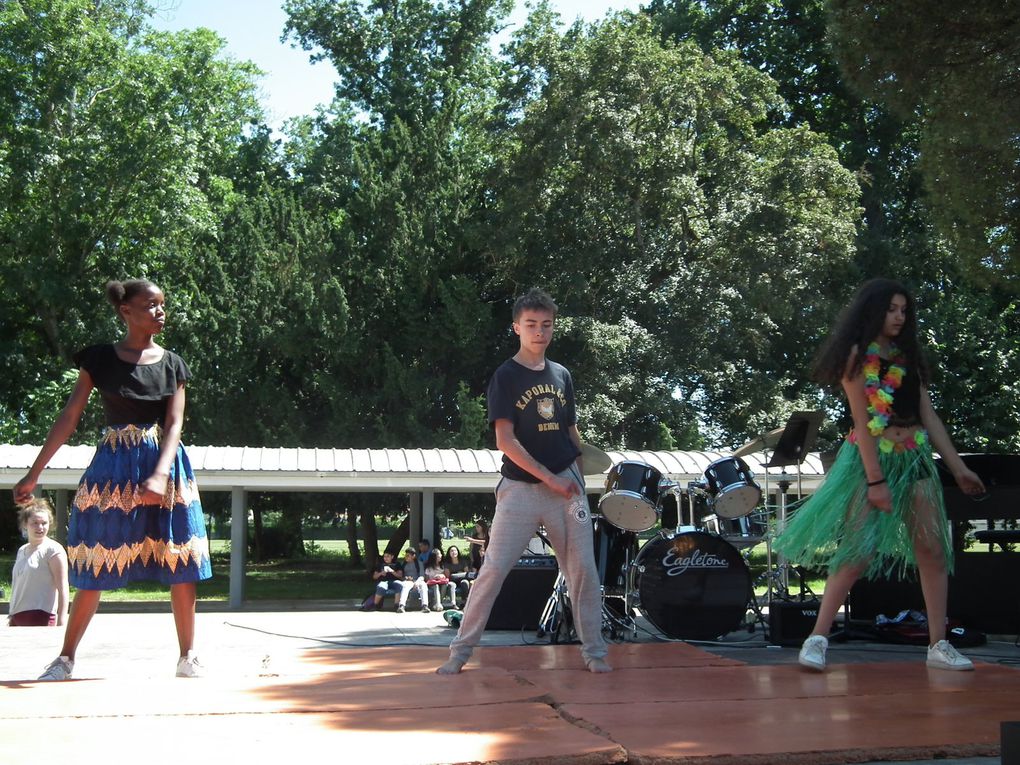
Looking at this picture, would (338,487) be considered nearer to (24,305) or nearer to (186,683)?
(186,683)

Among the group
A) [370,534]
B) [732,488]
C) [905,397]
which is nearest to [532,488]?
[905,397]

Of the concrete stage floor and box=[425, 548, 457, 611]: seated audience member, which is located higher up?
the concrete stage floor

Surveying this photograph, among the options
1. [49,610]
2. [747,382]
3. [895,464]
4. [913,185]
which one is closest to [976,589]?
[895,464]

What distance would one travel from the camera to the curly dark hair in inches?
207

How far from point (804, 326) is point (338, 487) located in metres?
12.2

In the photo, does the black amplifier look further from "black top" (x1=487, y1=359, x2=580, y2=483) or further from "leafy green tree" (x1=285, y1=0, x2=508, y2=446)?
"leafy green tree" (x1=285, y1=0, x2=508, y2=446)

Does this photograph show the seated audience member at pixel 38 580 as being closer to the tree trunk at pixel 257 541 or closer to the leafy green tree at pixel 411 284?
the leafy green tree at pixel 411 284

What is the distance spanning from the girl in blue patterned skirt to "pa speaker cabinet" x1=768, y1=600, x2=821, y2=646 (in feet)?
11.8

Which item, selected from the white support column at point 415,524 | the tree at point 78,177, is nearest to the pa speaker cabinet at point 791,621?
the white support column at point 415,524

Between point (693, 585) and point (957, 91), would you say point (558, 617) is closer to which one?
point (693, 585)

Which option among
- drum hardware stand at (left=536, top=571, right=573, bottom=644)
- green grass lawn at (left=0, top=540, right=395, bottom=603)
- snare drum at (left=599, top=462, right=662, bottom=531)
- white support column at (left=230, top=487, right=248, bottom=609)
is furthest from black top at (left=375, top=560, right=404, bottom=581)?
snare drum at (left=599, top=462, right=662, bottom=531)

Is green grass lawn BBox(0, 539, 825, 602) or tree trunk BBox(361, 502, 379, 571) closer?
green grass lawn BBox(0, 539, 825, 602)

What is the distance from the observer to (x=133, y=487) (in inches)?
180

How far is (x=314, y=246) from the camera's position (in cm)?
2362
